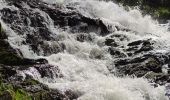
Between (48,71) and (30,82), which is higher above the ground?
(30,82)

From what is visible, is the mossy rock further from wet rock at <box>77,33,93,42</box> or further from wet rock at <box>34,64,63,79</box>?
wet rock at <box>77,33,93,42</box>

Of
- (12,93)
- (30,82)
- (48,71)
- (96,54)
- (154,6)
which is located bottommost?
(96,54)

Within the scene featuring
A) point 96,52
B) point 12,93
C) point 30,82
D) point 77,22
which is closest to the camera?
point 12,93

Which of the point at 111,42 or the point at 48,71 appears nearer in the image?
the point at 48,71

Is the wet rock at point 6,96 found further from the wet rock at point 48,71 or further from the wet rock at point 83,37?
the wet rock at point 83,37

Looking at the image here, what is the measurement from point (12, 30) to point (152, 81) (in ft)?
24.9

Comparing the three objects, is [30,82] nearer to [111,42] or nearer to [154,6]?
[111,42]

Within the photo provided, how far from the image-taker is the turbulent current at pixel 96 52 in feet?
50.5

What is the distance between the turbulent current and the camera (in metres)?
15.4

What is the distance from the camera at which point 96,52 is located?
21000mm

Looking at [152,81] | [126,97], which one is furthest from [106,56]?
[126,97]

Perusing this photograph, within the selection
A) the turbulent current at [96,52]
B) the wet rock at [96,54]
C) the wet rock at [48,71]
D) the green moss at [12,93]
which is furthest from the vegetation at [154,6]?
the green moss at [12,93]

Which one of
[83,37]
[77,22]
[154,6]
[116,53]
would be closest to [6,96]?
[116,53]

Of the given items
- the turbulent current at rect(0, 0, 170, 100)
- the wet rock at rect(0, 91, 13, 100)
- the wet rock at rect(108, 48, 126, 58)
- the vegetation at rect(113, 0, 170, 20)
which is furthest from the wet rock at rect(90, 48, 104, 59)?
the vegetation at rect(113, 0, 170, 20)
